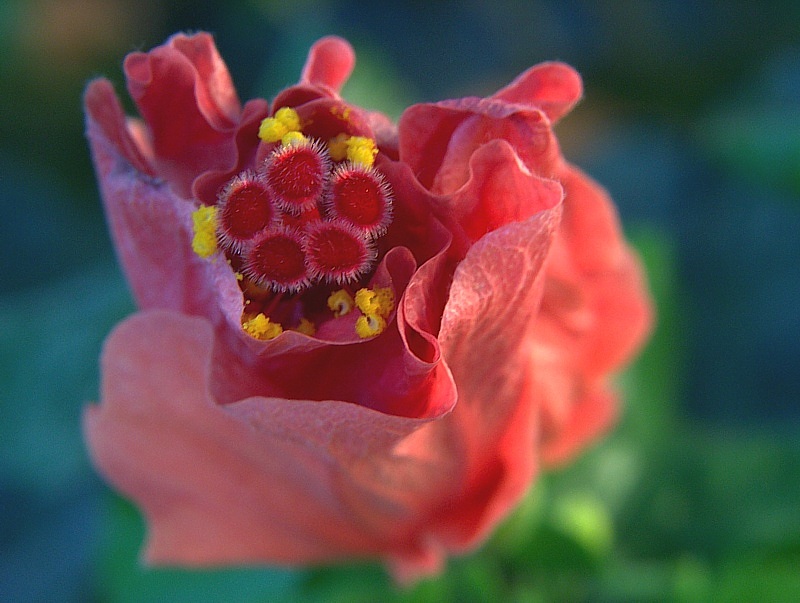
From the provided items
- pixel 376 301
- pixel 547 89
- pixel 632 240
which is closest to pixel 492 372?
pixel 376 301

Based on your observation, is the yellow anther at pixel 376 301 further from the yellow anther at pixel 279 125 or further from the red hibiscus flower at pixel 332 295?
the yellow anther at pixel 279 125

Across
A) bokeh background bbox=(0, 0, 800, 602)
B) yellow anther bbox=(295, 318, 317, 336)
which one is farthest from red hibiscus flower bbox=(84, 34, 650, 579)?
bokeh background bbox=(0, 0, 800, 602)

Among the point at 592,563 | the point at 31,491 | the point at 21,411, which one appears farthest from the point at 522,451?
the point at 31,491

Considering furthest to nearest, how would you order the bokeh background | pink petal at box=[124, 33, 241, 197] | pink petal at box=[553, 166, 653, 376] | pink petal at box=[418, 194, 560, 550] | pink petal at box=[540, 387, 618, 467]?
the bokeh background
pink petal at box=[540, 387, 618, 467]
pink petal at box=[553, 166, 653, 376]
pink petal at box=[124, 33, 241, 197]
pink petal at box=[418, 194, 560, 550]

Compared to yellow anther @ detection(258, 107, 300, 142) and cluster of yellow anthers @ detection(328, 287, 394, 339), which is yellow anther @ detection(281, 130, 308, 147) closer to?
yellow anther @ detection(258, 107, 300, 142)

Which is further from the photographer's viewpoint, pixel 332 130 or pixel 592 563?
pixel 592 563

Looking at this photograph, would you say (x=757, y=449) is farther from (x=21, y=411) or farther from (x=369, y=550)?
(x=21, y=411)
